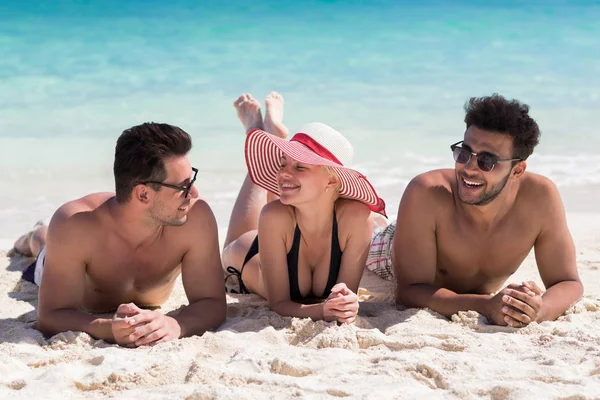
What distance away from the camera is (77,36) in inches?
835

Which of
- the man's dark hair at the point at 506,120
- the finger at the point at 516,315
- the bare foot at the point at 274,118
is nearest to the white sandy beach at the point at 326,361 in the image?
the finger at the point at 516,315

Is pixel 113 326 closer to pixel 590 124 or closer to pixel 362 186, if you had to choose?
pixel 362 186

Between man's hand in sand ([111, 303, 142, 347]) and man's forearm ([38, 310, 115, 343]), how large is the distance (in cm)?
12

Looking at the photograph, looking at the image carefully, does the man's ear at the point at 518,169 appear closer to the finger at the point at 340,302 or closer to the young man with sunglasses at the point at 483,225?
the young man with sunglasses at the point at 483,225

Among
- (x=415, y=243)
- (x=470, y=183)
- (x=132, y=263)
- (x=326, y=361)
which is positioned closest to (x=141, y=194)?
(x=132, y=263)

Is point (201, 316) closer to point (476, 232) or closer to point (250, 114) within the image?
point (476, 232)

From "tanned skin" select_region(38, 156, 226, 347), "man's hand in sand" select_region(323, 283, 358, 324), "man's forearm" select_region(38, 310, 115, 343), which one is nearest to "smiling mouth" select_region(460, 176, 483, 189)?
"man's hand in sand" select_region(323, 283, 358, 324)

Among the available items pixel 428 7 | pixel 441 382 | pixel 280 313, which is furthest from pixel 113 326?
pixel 428 7

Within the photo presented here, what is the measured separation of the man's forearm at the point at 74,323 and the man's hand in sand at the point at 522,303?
2.24 meters

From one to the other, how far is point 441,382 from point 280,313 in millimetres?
1509

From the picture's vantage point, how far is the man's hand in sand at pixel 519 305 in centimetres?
422

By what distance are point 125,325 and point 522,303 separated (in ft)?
7.25

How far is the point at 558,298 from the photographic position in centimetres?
451

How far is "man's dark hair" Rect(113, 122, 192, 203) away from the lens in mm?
4129
